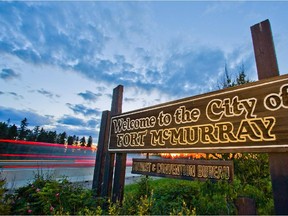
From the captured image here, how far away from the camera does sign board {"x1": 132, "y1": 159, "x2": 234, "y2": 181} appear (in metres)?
A: 3.31

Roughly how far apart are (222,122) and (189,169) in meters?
1.13

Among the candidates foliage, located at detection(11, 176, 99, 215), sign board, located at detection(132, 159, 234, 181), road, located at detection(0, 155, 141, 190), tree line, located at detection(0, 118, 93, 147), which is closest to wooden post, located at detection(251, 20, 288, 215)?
sign board, located at detection(132, 159, 234, 181)

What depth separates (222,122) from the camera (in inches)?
134

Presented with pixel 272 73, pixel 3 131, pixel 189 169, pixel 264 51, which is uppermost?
pixel 3 131

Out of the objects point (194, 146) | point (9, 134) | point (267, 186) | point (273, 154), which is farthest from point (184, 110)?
point (9, 134)

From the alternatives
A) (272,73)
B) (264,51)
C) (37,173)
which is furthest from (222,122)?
(37,173)

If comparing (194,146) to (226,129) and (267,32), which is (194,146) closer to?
(226,129)

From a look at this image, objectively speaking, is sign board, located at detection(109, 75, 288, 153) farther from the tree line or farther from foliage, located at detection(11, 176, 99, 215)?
the tree line

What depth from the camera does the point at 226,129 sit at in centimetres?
331

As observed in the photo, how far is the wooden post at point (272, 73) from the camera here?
8.63ft

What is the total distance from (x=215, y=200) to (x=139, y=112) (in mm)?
2660

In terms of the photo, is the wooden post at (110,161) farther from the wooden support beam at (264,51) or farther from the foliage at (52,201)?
the wooden support beam at (264,51)

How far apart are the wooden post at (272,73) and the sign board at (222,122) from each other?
173mm

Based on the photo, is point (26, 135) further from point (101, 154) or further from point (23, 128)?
point (101, 154)
